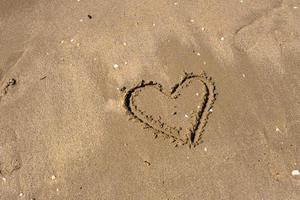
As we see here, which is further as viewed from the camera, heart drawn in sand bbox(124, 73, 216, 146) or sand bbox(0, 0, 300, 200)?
heart drawn in sand bbox(124, 73, 216, 146)

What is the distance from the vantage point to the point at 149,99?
4621mm

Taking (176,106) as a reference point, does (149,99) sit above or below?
above

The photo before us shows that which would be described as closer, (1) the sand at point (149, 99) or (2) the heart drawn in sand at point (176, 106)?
(1) the sand at point (149, 99)

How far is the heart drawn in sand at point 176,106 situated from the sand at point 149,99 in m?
0.01

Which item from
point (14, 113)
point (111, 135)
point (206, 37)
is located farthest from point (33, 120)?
point (206, 37)

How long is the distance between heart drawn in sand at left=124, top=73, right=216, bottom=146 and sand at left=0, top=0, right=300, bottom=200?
11mm

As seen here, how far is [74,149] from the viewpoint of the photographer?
4.38 metres

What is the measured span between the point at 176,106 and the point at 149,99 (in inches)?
12.0

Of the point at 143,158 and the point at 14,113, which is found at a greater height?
the point at 14,113

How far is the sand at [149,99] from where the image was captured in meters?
4.23

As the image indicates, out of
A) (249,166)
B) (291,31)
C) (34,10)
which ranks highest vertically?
(34,10)

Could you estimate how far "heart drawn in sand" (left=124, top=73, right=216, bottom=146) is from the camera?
4.46m

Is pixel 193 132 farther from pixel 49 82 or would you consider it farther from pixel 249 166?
pixel 49 82

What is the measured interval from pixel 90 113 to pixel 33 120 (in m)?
0.61
